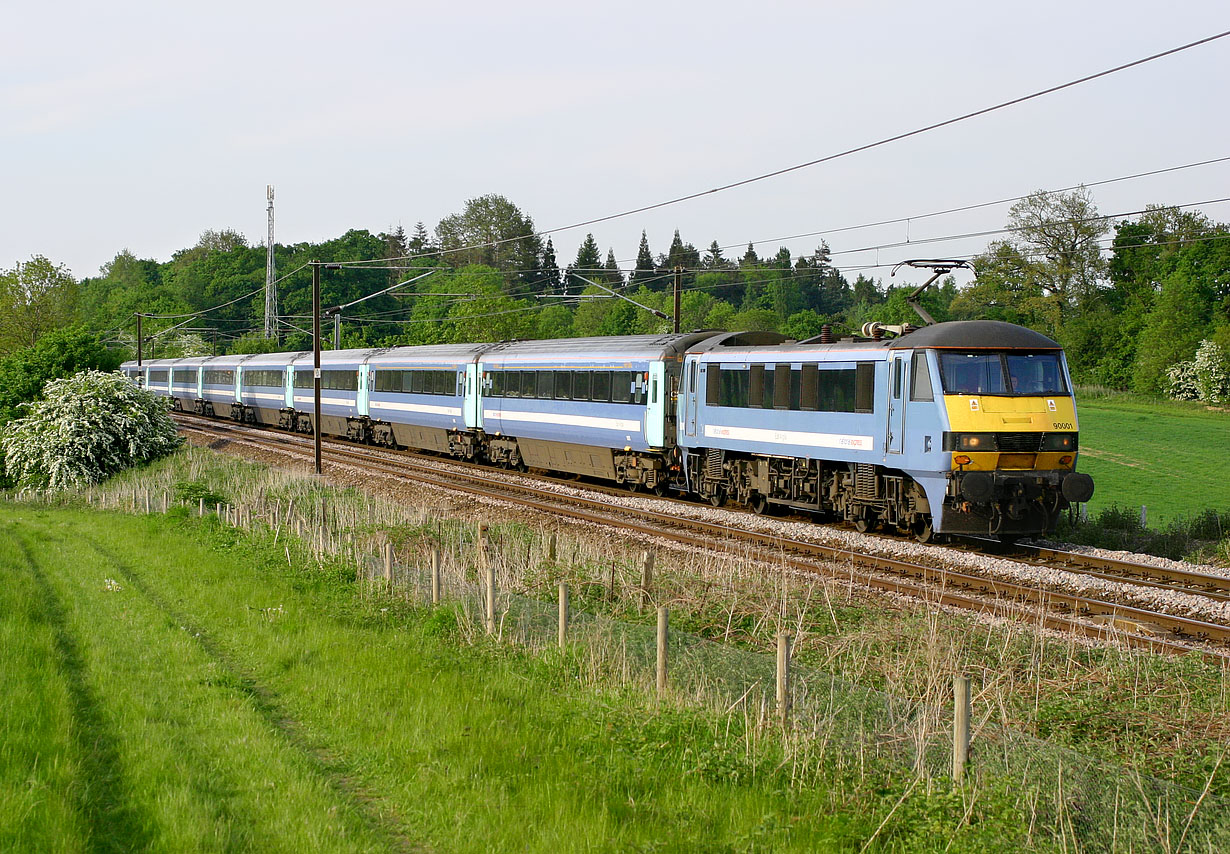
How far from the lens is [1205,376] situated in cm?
5894

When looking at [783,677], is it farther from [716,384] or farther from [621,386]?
[621,386]

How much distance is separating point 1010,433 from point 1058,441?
94cm

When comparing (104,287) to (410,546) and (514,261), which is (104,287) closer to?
(514,261)

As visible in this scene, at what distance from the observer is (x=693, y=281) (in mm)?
158250

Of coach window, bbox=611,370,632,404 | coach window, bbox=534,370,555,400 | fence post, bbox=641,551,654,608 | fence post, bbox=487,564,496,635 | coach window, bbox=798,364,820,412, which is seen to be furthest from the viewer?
coach window, bbox=534,370,555,400

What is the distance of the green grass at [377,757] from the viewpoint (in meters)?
6.88

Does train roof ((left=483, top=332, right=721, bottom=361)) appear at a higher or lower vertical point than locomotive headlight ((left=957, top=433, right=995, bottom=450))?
higher

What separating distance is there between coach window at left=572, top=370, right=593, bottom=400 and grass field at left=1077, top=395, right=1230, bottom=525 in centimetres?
1431

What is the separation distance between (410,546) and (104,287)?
142690 mm

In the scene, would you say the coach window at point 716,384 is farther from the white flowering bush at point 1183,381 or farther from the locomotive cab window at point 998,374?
the white flowering bush at point 1183,381

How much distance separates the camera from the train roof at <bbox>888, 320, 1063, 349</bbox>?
56.8ft

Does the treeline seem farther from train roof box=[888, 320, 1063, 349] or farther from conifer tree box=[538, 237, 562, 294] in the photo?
conifer tree box=[538, 237, 562, 294]

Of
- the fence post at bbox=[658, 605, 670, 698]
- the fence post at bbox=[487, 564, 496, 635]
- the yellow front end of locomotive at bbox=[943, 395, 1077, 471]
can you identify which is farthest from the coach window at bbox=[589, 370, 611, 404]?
the fence post at bbox=[658, 605, 670, 698]

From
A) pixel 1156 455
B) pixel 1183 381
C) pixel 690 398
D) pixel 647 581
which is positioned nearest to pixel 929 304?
pixel 1183 381
